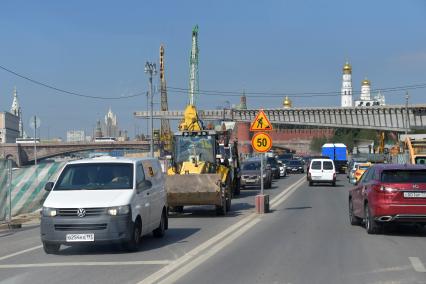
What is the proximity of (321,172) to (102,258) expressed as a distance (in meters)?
33.6

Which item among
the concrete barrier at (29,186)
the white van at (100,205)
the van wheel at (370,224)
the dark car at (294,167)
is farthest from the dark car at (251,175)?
the dark car at (294,167)

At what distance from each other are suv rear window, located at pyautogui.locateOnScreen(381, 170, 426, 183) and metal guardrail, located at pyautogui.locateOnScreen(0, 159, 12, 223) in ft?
36.7

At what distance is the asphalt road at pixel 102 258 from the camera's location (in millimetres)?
9945

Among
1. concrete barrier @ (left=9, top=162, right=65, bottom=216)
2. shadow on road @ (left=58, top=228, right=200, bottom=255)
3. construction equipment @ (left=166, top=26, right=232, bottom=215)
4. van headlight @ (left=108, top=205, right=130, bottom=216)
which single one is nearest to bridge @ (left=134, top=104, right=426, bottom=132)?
construction equipment @ (left=166, top=26, right=232, bottom=215)

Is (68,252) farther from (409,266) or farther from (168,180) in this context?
(168,180)

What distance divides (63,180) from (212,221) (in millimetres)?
6918

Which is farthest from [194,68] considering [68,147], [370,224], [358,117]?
[370,224]

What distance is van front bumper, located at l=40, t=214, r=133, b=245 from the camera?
11.8 m

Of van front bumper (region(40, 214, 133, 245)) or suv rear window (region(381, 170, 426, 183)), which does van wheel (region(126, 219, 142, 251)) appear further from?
suv rear window (region(381, 170, 426, 183))

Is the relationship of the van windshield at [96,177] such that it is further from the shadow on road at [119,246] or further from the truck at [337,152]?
the truck at [337,152]

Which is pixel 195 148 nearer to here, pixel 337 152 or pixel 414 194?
pixel 414 194

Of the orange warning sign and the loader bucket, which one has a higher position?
the orange warning sign

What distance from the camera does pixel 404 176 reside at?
15.1 m

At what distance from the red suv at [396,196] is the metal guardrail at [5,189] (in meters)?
10.8
